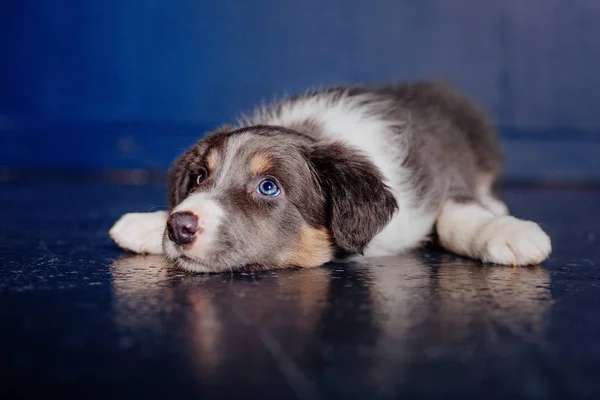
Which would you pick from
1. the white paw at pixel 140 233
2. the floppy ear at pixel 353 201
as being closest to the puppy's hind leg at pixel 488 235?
the floppy ear at pixel 353 201

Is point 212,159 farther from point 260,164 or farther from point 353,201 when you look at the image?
point 353,201

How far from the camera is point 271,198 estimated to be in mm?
2980

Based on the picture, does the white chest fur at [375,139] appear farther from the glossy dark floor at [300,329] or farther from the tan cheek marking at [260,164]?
the tan cheek marking at [260,164]

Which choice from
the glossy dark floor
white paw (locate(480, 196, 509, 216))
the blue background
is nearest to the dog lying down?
the glossy dark floor

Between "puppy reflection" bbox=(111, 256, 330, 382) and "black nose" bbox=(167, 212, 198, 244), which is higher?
"black nose" bbox=(167, 212, 198, 244)

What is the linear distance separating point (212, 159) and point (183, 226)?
0.48 meters

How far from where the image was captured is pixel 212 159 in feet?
10.1

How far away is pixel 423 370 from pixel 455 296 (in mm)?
792

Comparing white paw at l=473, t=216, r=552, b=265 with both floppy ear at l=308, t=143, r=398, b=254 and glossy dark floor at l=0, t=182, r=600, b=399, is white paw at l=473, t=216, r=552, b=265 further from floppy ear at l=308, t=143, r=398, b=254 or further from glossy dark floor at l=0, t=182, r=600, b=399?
floppy ear at l=308, t=143, r=398, b=254

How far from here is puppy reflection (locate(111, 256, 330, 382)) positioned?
5.85ft

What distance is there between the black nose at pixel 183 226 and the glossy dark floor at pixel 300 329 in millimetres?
145

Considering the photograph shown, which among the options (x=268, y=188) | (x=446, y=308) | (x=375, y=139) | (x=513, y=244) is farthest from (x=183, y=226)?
(x=513, y=244)

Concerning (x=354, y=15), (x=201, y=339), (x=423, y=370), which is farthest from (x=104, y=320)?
(x=354, y=15)

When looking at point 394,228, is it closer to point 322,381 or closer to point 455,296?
point 455,296
